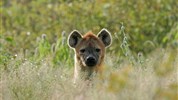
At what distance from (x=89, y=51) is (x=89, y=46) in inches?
2.9

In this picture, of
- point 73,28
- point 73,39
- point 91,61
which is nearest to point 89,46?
point 73,39

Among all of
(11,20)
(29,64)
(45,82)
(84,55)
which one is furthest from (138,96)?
(11,20)

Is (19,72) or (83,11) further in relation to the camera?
(83,11)

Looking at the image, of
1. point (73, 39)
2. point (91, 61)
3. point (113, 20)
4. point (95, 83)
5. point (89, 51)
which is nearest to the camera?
point (95, 83)

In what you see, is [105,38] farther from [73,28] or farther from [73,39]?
[73,28]

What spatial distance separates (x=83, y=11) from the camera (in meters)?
15.1

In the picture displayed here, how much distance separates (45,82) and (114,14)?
7993 mm

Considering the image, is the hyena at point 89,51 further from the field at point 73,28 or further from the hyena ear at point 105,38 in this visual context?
the field at point 73,28

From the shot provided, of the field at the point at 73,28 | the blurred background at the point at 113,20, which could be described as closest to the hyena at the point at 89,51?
the field at the point at 73,28

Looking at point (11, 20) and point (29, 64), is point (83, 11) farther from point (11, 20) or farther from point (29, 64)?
point (29, 64)

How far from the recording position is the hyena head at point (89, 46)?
9016 mm

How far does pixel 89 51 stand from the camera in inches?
368

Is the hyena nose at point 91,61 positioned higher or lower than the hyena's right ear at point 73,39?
lower

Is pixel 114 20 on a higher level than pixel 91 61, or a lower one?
higher
